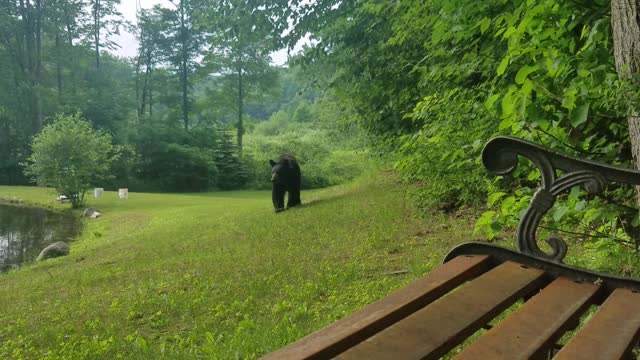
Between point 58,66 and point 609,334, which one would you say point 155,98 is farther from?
point 609,334

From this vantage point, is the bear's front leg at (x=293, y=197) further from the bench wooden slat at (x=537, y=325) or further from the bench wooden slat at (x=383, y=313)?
the bench wooden slat at (x=537, y=325)

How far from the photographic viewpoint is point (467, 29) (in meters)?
3.69

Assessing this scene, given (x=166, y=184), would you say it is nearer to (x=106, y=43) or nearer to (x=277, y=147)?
Result: (x=277, y=147)

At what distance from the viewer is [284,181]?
12.5m

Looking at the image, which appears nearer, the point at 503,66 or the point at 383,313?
the point at 383,313

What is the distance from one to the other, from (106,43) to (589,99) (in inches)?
2117

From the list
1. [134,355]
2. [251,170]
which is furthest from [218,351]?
[251,170]

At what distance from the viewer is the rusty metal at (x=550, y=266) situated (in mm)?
1810

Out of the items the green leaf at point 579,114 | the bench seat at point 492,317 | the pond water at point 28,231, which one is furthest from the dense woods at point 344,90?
the pond water at point 28,231

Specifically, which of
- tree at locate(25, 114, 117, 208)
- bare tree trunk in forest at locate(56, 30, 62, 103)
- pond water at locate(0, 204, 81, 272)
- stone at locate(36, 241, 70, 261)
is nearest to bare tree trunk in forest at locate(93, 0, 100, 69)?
bare tree trunk in forest at locate(56, 30, 62, 103)

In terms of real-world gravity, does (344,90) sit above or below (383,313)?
above

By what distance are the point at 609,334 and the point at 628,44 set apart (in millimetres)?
1306

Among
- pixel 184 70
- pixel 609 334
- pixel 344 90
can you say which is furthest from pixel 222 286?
pixel 184 70

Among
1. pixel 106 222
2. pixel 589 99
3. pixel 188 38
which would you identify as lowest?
pixel 106 222
